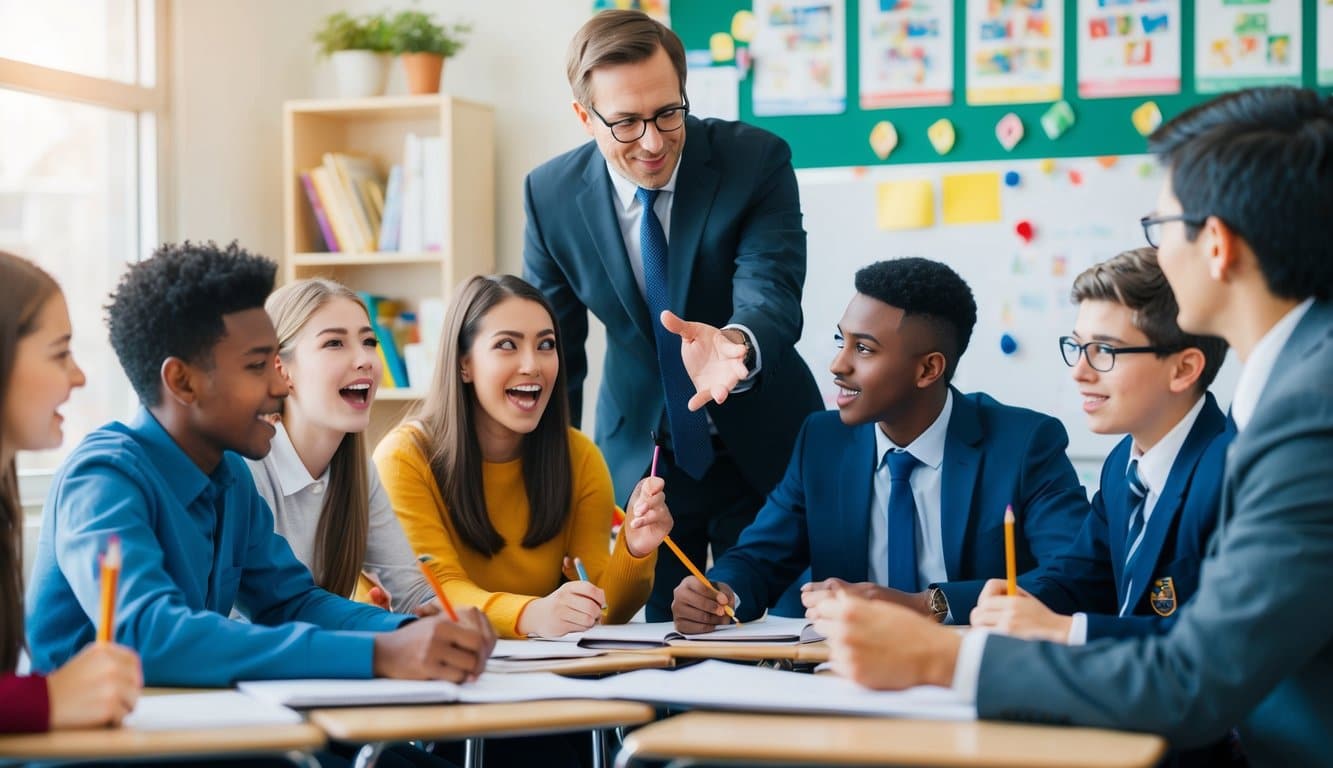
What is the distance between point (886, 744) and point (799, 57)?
133 inches

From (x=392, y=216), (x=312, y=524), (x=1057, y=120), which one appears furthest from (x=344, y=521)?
(x=1057, y=120)

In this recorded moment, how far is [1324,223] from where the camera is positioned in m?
1.50

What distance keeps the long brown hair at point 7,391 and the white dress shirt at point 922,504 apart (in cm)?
152

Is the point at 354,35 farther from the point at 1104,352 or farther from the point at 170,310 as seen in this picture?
A: the point at 1104,352

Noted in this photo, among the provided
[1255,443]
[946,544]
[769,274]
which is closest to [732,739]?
[1255,443]

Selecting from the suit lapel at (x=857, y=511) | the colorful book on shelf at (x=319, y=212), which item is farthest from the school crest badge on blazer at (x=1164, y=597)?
the colorful book on shelf at (x=319, y=212)

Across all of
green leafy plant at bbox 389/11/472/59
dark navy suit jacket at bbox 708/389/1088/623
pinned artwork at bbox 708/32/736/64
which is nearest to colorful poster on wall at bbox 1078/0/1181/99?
pinned artwork at bbox 708/32/736/64

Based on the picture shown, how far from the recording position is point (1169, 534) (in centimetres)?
200

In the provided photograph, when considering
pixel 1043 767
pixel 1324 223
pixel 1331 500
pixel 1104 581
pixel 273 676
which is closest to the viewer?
pixel 1043 767

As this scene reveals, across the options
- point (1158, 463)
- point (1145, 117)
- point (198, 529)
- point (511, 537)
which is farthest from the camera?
point (1145, 117)

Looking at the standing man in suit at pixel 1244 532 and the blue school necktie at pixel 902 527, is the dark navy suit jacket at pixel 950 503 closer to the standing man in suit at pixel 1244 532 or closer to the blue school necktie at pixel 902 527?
the blue school necktie at pixel 902 527

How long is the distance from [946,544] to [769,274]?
2.22ft

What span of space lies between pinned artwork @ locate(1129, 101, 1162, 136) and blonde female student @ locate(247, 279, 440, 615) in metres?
2.47

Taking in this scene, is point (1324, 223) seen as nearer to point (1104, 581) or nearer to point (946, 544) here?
point (1104, 581)
